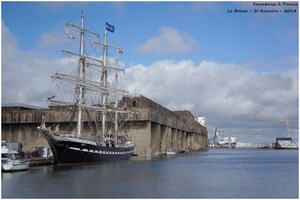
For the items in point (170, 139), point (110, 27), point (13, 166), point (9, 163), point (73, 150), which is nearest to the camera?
point (9, 163)

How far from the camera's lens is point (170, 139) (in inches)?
4203

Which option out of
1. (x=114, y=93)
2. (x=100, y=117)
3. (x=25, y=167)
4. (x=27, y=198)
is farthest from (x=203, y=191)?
(x=100, y=117)

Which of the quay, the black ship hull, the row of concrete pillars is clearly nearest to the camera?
the black ship hull

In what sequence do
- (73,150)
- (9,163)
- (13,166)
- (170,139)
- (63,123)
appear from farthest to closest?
(170,139) → (63,123) → (73,150) → (13,166) → (9,163)

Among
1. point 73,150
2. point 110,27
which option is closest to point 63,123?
point 110,27

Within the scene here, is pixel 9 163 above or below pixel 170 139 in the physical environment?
above

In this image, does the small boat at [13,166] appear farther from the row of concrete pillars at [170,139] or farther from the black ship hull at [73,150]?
the row of concrete pillars at [170,139]

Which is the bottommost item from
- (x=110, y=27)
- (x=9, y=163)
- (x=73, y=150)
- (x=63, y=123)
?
(x=9, y=163)

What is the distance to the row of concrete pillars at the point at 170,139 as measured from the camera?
9175 cm

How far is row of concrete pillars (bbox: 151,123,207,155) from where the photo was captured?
301ft

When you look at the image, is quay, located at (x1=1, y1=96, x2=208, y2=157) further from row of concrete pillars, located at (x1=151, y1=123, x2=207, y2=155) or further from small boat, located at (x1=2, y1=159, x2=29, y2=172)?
small boat, located at (x1=2, y1=159, x2=29, y2=172)

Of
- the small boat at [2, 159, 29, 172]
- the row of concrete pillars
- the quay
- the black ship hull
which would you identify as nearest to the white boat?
the small boat at [2, 159, 29, 172]

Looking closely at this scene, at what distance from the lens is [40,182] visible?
1270 inches

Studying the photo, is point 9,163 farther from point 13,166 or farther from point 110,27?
point 110,27
